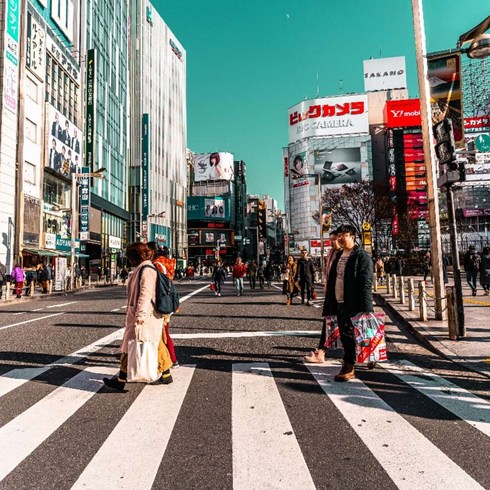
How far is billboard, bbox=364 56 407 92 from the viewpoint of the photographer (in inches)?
3912

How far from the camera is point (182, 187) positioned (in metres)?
91.6

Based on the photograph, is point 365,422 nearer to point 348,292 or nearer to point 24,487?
point 348,292

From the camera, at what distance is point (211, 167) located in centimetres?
12281

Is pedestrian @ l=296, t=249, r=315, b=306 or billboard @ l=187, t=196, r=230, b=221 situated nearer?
pedestrian @ l=296, t=249, r=315, b=306

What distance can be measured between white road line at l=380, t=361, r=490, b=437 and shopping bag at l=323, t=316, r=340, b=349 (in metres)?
0.72

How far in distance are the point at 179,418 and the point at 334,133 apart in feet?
311

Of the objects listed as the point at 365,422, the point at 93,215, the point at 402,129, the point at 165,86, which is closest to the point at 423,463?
the point at 365,422

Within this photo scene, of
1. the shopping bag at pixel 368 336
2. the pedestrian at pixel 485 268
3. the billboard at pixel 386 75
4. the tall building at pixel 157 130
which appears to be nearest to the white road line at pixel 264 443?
the shopping bag at pixel 368 336

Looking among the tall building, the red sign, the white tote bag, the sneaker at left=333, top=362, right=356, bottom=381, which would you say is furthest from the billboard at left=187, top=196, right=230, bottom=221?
the white tote bag

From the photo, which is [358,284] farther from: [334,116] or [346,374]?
[334,116]

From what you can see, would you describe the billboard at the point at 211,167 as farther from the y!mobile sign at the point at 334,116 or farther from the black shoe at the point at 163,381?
the black shoe at the point at 163,381

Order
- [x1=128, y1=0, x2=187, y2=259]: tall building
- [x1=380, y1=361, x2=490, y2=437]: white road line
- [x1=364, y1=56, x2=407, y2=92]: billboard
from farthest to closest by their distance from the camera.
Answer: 1. [x1=364, y1=56, x2=407, y2=92]: billboard
2. [x1=128, y1=0, x2=187, y2=259]: tall building
3. [x1=380, y1=361, x2=490, y2=437]: white road line

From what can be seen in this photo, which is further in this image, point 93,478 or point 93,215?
point 93,215

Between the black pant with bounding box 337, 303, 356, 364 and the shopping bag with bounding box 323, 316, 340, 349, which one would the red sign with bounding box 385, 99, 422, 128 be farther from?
the black pant with bounding box 337, 303, 356, 364
